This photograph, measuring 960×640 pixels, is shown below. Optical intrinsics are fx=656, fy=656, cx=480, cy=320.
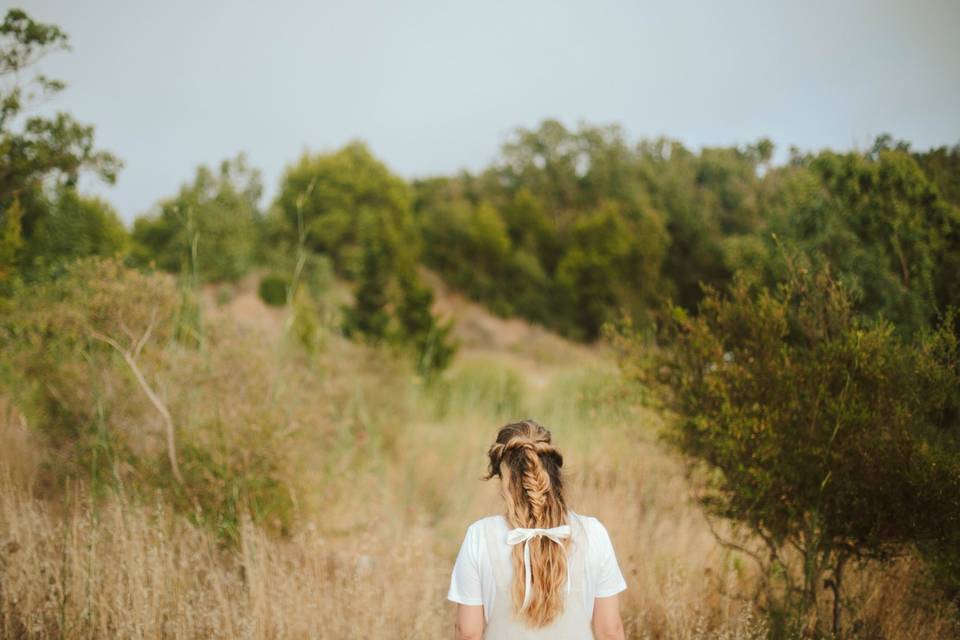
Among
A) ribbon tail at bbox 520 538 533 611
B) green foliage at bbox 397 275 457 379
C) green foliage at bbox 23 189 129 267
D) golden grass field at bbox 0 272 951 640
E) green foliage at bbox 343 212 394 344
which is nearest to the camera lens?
ribbon tail at bbox 520 538 533 611

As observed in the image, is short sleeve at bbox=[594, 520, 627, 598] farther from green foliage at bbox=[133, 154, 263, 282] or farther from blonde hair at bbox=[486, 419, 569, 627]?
green foliage at bbox=[133, 154, 263, 282]

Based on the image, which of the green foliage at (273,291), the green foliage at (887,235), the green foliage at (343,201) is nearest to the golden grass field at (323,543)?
the green foliage at (887,235)

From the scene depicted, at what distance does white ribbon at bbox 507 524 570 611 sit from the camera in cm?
217

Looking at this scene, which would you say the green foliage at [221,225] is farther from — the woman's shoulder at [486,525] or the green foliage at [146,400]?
the woman's shoulder at [486,525]

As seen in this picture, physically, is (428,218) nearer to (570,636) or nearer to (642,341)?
(642,341)

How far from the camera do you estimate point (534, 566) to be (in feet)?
7.20

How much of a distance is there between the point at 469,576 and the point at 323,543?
231cm

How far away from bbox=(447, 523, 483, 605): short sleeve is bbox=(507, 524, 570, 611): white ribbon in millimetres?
132

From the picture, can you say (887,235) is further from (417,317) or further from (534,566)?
(417,317)

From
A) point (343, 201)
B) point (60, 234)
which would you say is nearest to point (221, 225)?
point (343, 201)

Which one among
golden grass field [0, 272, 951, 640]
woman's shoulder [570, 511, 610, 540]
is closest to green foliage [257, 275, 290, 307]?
golden grass field [0, 272, 951, 640]

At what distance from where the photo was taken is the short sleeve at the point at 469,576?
223 cm

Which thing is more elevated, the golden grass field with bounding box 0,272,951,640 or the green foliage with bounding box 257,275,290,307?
the green foliage with bounding box 257,275,290,307

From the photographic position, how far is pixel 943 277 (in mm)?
4625
